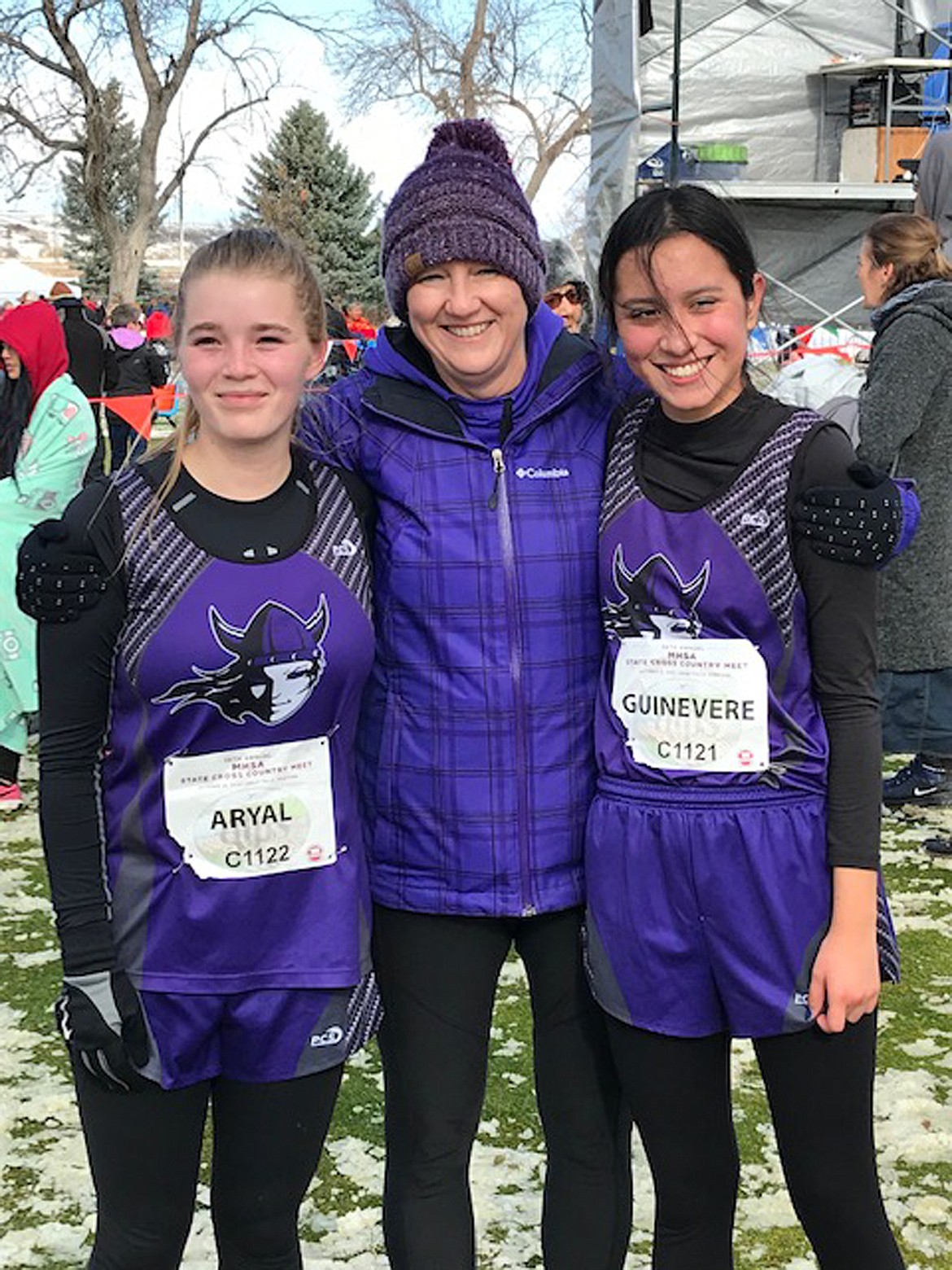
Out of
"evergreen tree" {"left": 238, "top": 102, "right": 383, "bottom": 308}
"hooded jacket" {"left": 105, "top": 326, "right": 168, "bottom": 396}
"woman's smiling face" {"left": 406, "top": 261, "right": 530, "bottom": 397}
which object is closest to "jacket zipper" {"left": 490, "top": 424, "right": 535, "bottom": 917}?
"woman's smiling face" {"left": 406, "top": 261, "right": 530, "bottom": 397}

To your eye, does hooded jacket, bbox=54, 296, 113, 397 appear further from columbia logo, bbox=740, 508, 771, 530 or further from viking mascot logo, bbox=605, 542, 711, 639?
columbia logo, bbox=740, 508, 771, 530

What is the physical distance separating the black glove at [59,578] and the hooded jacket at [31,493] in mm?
3497

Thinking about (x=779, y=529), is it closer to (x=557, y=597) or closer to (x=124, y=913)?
(x=557, y=597)

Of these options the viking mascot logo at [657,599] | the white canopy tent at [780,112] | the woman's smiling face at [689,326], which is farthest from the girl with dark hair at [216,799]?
the white canopy tent at [780,112]

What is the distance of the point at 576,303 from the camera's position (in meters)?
6.00

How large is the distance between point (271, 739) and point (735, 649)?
61cm

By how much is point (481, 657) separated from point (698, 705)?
308 mm

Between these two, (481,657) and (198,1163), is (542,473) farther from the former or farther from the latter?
(198,1163)

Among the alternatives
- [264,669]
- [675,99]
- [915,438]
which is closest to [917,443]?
[915,438]

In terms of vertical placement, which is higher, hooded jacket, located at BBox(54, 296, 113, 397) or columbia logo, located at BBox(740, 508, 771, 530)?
hooded jacket, located at BBox(54, 296, 113, 397)

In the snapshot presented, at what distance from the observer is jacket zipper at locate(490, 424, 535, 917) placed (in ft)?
6.71

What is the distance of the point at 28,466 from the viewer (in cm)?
530

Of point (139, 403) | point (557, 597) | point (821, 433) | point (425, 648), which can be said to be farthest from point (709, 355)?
point (139, 403)

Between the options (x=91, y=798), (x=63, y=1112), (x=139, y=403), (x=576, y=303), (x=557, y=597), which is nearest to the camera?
(x=91, y=798)
